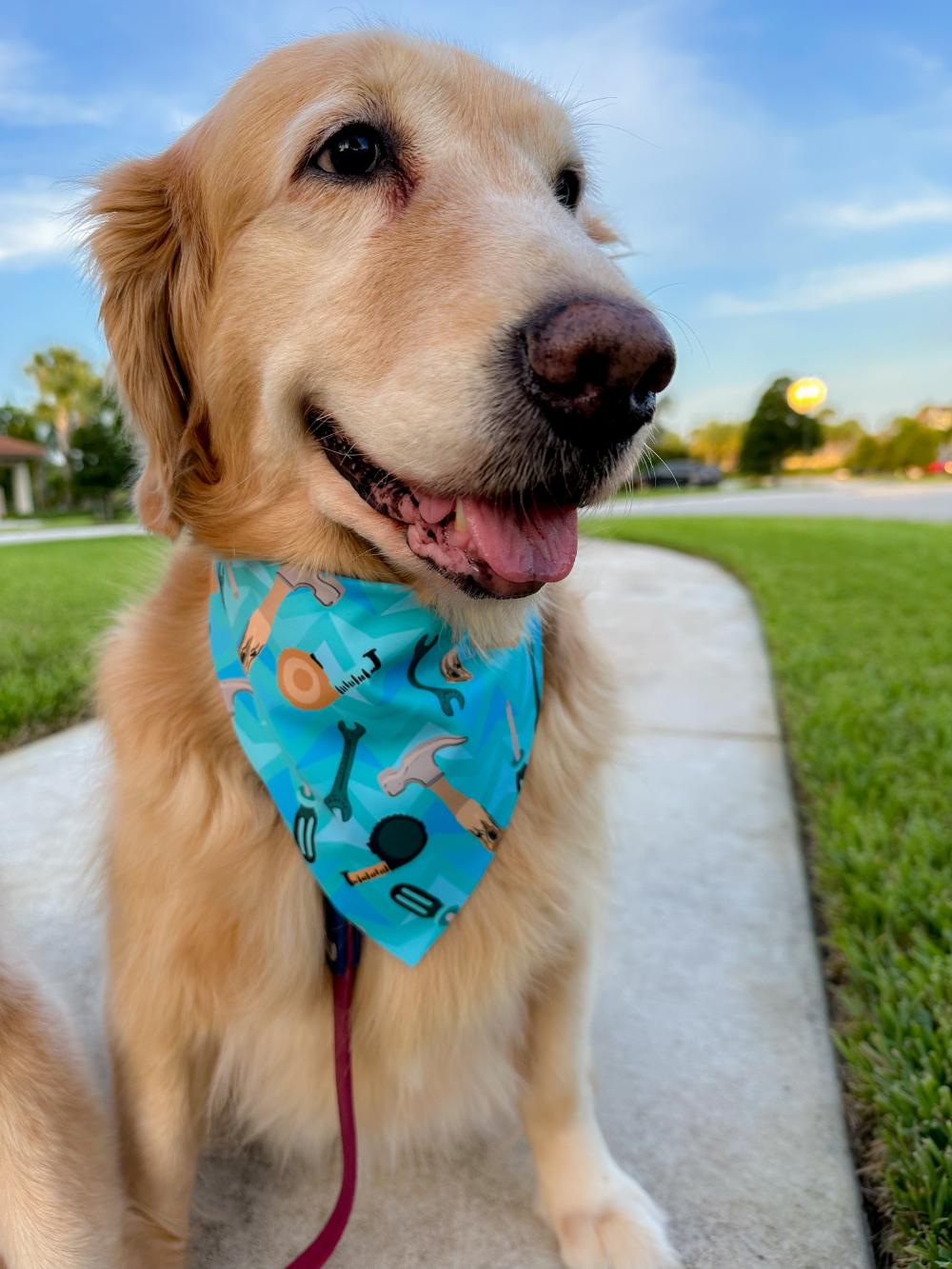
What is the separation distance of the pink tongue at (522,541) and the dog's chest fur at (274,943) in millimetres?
519

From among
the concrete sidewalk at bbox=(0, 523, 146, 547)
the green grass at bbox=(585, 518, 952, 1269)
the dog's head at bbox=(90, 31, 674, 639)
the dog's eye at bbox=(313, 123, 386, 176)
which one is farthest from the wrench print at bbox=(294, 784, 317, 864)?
the concrete sidewalk at bbox=(0, 523, 146, 547)

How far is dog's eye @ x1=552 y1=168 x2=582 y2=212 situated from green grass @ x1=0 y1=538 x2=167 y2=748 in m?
1.20

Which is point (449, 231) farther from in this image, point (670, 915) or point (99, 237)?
point (670, 915)

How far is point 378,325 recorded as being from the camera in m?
1.44

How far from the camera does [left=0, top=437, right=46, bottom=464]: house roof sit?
20.4 meters

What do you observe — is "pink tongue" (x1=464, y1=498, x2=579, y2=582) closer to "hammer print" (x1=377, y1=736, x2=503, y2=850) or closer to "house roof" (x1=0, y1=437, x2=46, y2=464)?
"hammer print" (x1=377, y1=736, x2=503, y2=850)

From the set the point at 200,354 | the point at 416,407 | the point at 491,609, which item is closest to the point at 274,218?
the point at 200,354

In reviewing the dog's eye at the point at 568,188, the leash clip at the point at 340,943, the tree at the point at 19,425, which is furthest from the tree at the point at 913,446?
the leash clip at the point at 340,943

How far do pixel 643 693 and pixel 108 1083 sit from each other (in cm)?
357

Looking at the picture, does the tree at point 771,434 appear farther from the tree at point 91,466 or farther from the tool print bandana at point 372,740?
the tool print bandana at point 372,740

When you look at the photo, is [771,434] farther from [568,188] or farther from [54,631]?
[568,188]

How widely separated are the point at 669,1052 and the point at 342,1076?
2.70 ft

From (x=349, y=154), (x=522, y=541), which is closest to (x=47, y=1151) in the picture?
(x=522, y=541)

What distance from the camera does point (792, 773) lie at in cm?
363
